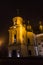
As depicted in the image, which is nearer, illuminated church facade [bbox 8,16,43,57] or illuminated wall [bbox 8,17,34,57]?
illuminated church facade [bbox 8,16,43,57]

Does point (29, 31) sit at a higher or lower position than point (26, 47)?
higher

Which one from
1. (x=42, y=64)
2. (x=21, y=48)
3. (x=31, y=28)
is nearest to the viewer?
(x=42, y=64)

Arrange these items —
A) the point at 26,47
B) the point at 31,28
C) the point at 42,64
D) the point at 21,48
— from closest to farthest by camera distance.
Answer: the point at 42,64 < the point at 21,48 < the point at 26,47 < the point at 31,28

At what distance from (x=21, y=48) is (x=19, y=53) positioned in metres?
1.37

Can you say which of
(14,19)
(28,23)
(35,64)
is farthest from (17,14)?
(35,64)

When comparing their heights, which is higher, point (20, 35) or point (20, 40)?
point (20, 35)

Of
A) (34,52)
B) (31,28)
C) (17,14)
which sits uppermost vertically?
(17,14)

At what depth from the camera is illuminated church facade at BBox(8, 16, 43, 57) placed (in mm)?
42562

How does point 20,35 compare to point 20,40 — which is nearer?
point 20,40

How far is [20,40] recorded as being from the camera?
1681 inches

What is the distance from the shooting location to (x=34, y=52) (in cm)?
4675

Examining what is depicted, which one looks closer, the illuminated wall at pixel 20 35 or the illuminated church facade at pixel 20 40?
the illuminated church facade at pixel 20 40

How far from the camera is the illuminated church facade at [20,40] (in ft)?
140

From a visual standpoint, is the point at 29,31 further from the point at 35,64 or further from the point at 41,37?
the point at 35,64
